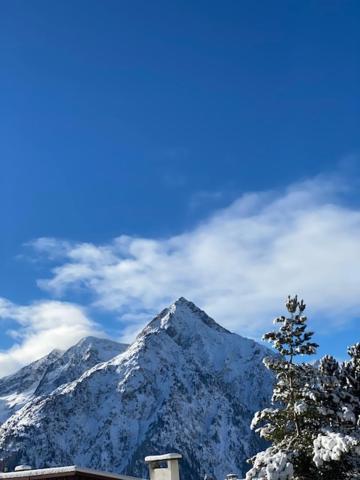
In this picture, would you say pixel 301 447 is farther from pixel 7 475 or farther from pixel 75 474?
pixel 7 475

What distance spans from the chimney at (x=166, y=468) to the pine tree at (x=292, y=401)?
2.77 meters

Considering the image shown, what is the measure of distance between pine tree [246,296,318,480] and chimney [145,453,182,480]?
9.10ft

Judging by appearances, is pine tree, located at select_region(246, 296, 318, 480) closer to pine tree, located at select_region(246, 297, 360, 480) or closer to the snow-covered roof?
pine tree, located at select_region(246, 297, 360, 480)

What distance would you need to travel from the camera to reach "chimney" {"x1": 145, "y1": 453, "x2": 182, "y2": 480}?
24344 millimetres

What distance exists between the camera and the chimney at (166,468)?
2434 centimetres

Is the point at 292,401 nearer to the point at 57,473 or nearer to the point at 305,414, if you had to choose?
the point at 305,414

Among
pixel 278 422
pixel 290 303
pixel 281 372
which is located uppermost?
pixel 290 303

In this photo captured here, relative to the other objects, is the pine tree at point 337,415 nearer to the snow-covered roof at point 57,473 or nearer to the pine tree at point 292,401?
the pine tree at point 292,401

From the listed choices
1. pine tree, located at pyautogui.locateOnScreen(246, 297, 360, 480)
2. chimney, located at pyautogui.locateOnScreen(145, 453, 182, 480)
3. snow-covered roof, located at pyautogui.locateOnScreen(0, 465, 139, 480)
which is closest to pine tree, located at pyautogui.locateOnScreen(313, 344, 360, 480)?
pine tree, located at pyautogui.locateOnScreen(246, 297, 360, 480)

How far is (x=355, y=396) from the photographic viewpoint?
25.6 m

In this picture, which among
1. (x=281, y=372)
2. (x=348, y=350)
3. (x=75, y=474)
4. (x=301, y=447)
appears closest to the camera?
(x=75, y=474)

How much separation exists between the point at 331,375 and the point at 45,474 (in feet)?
35.7

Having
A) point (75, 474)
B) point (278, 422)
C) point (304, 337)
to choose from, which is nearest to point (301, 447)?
point (278, 422)

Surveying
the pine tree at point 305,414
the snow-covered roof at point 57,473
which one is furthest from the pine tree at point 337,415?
the snow-covered roof at point 57,473
